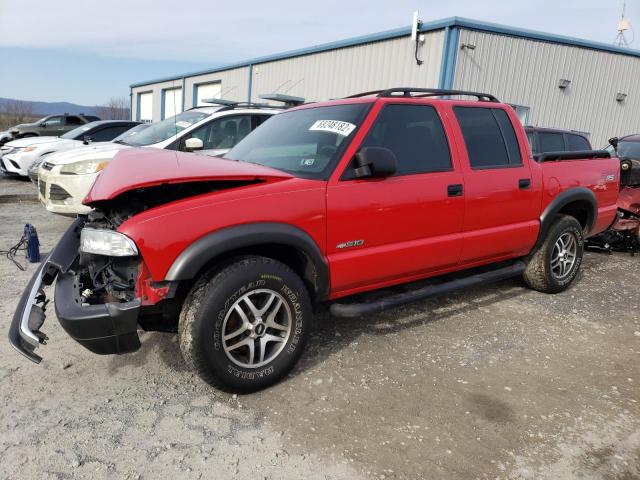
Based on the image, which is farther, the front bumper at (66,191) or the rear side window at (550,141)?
the rear side window at (550,141)

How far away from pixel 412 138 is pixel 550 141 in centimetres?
605

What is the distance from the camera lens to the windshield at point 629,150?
7.87 metres

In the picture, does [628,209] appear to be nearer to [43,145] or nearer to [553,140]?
[553,140]

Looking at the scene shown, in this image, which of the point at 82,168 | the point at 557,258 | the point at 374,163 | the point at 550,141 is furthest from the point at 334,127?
the point at 550,141

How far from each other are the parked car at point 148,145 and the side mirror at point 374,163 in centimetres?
270

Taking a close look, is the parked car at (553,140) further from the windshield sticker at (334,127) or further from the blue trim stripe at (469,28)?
the windshield sticker at (334,127)

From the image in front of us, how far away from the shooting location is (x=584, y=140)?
888 cm

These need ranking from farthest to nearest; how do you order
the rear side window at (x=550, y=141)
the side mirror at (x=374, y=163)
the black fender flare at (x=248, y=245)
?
the rear side window at (x=550, y=141) < the side mirror at (x=374, y=163) < the black fender flare at (x=248, y=245)

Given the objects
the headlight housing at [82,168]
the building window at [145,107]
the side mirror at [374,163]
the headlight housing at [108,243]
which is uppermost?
the building window at [145,107]

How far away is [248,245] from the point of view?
2.74 m

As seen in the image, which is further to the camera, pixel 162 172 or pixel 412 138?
pixel 412 138

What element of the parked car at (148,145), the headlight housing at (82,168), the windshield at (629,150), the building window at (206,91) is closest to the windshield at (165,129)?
the parked car at (148,145)

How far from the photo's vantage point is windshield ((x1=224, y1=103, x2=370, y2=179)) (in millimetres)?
3201

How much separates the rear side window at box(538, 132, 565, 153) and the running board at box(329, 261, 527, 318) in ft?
15.3
